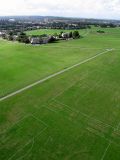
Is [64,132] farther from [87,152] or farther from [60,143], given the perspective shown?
[87,152]

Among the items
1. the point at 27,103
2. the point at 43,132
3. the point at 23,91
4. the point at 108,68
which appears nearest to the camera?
the point at 43,132

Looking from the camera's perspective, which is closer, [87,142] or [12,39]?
[87,142]

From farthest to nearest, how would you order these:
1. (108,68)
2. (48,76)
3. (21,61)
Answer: (21,61) < (108,68) < (48,76)

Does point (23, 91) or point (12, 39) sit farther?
point (12, 39)

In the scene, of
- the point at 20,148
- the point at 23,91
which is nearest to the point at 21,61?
the point at 23,91

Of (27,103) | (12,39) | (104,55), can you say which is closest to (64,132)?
(27,103)

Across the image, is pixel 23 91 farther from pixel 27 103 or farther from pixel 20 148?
pixel 20 148
